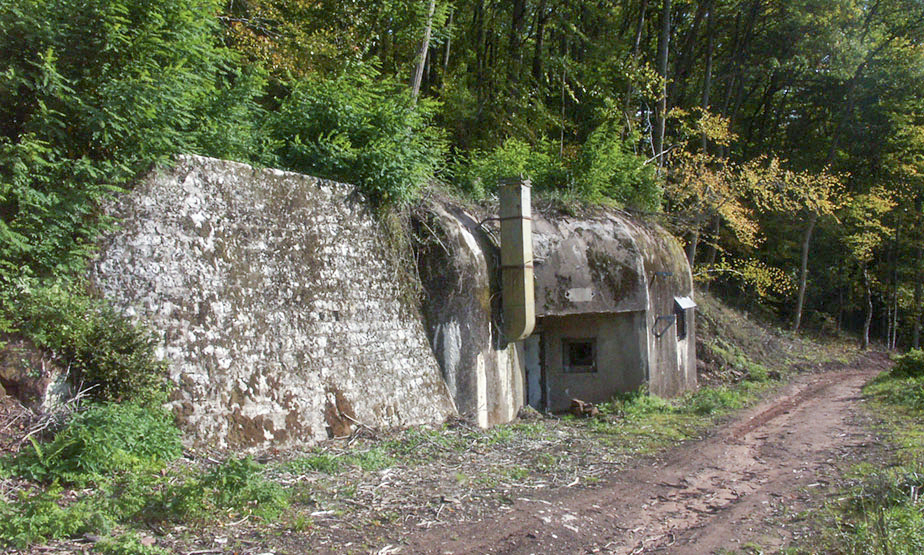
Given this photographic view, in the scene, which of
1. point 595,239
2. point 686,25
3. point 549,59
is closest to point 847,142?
point 686,25

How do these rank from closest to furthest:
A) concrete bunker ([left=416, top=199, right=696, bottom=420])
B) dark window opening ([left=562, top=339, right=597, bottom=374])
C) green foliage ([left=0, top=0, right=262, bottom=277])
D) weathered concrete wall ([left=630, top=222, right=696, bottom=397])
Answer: green foliage ([left=0, top=0, right=262, bottom=277]) → concrete bunker ([left=416, top=199, right=696, bottom=420]) → dark window opening ([left=562, top=339, right=597, bottom=374]) → weathered concrete wall ([left=630, top=222, right=696, bottom=397])

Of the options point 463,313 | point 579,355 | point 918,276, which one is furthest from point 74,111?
point 918,276

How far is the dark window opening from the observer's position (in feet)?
43.8

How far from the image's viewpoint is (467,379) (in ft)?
33.8

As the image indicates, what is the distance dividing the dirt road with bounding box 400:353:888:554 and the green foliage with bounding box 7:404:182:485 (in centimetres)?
240

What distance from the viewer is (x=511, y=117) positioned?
19.5 meters

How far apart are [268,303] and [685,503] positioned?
4935 millimetres

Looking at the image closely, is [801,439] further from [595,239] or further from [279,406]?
[279,406]

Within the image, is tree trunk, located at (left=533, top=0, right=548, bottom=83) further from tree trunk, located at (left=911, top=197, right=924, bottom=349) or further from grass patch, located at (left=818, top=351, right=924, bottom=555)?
tree trunk, located at (left=911, top=197, right=924, bottom=349)

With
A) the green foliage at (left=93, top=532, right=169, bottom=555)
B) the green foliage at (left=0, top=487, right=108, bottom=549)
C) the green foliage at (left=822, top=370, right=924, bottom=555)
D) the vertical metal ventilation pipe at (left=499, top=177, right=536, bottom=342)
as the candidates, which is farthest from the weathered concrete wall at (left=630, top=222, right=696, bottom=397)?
the green foliage at (left=0, top=487, right=108, bottom=549)

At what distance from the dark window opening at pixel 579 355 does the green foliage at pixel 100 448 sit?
27.6 ft

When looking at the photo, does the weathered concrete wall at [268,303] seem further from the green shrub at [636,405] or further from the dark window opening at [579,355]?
the dark window opening at [579,355]

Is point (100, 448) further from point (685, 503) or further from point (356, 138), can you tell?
point (356, 138)

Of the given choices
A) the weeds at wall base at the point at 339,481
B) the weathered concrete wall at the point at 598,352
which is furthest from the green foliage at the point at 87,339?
the weathered concrete wall at the point at 598,352
